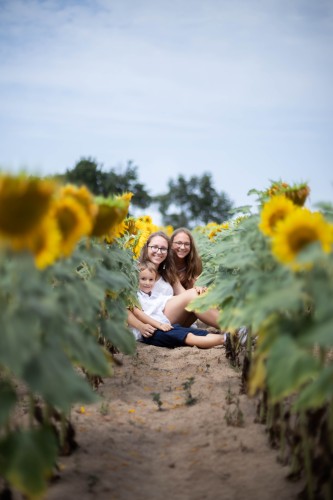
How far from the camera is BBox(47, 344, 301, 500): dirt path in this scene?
245 centimetres

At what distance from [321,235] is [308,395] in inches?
20.4

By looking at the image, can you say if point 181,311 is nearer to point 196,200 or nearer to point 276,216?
point 276,216

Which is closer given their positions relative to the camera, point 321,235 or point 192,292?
point 321,235

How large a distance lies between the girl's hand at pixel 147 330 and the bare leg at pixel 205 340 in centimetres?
37

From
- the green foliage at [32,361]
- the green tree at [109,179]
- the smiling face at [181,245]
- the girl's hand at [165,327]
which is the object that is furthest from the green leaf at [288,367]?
the green tree at [109,179]

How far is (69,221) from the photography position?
200cm

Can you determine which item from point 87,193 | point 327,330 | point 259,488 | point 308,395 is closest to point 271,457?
point 259,488

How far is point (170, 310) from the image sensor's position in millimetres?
6188

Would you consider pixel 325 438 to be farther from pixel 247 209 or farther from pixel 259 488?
pixel 247 209

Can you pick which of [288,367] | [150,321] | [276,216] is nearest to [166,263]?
[150,321]

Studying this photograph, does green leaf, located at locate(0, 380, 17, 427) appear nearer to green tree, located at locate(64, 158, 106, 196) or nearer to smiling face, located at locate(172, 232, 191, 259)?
smiling face, located at locate(172, 232, 191, 259)

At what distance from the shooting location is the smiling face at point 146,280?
254 inches

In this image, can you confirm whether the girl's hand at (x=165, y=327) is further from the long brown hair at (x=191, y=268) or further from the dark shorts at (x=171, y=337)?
the long brown hair at (x=191, y=268)

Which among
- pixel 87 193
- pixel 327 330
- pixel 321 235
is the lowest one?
pixel 327 330
